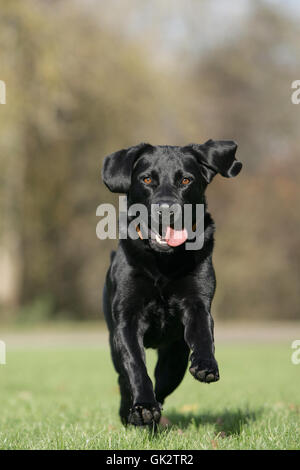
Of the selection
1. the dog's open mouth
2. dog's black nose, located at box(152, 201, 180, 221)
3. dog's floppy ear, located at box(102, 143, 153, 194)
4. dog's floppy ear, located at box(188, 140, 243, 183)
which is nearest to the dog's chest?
the dog's open mouth

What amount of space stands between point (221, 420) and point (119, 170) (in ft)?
5.77

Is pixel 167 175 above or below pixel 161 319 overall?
above

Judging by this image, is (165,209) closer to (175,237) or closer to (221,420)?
(175,237)

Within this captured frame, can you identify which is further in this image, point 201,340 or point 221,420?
point 221,420

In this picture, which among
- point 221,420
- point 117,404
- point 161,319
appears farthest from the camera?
point 117,404

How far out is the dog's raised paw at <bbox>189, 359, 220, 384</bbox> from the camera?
3271 mm

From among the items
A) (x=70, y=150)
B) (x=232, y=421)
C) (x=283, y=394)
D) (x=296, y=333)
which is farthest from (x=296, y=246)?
(x=232, y=421)

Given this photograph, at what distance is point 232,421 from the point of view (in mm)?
4191

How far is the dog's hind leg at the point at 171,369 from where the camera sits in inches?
165

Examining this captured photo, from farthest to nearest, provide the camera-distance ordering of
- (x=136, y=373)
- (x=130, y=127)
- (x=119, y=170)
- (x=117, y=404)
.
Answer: (x=130, y=127) → (x=117, y=404) → (x=119, y=170) → (x=136, y=373)

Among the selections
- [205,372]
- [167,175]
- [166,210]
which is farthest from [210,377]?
[167,175]

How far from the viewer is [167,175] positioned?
12.4 ft
